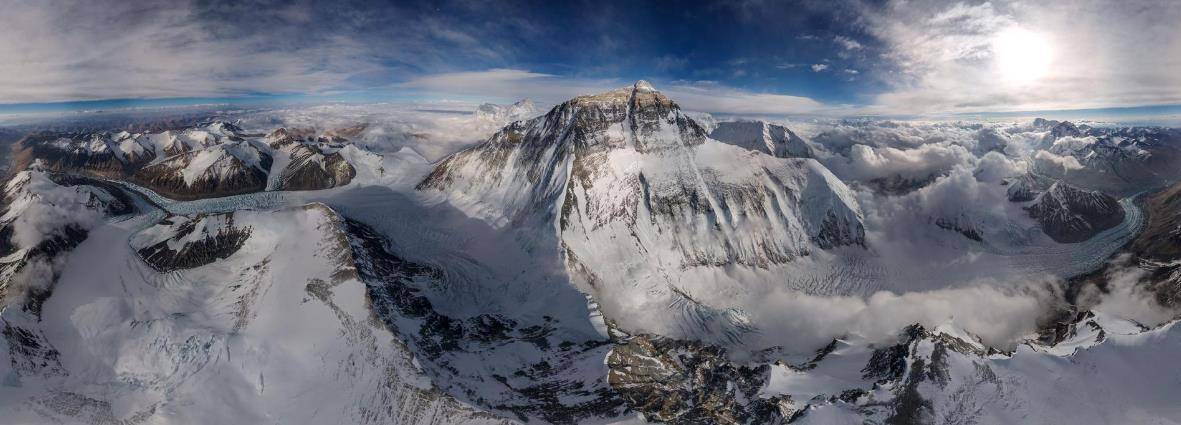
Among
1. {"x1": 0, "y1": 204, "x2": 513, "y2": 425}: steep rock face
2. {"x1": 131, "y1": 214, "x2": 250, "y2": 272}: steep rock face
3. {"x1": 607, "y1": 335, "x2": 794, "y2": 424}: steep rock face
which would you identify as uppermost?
{"x1": 131, "y1": 214, "x2": 250, "y2": 272}: steep rock face

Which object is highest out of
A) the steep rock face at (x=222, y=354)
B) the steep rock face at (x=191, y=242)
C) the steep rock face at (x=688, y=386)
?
the steep rock face at (x=191, y=242)

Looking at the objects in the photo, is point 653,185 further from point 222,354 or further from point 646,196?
point 222,354

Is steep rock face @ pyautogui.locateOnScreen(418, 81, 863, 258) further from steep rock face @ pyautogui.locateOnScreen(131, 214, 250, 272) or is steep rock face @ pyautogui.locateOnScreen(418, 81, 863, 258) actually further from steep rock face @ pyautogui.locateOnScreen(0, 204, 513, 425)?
steep rock face @ pyautogui.locateOnScreen(131, 214, 250, 272)

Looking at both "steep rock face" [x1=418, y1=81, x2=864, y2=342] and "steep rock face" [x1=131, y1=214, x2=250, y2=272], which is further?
"steep rock face" [x1=418, y1=81, x2=864, y2=342]

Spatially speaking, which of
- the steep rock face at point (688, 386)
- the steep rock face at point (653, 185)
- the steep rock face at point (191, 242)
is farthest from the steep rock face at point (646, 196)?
the steep rock face at point (191, 242)

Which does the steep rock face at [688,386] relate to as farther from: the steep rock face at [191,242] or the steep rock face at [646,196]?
the steep rock face at [191,242]

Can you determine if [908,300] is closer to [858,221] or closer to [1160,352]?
[858,221]

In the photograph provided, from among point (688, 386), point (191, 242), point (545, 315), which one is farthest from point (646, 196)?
point (191, 242)

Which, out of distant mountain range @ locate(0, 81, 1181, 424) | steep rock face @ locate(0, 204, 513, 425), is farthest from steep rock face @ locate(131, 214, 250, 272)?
steep rock face @ locate(0, 204, 513, 425)
